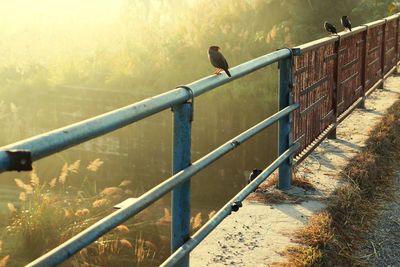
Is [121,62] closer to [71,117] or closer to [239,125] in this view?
[71,117]

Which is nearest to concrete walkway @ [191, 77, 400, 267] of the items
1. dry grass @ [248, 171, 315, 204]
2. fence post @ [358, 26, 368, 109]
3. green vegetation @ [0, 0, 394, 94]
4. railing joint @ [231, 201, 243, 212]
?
dry grass @ [248, 171, 315, 204]

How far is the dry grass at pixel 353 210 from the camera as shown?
443 centimetres

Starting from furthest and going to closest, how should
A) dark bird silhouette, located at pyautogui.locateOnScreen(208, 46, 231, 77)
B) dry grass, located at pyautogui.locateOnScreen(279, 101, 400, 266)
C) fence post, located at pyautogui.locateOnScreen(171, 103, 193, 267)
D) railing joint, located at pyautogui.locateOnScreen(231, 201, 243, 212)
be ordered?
dark bird silhouette, located at pyautogui.locateOnScreen(208, 46, 231, 77)
dry grass, located at pyautogui.locateOnScreen(279, 101, 400, 266)
railing joint, located at pyautogui.locateOnScreen(231, 201, 243, 212)
fence post, located at pyautogui.locateOnScreen(171, 103, 193, 267)

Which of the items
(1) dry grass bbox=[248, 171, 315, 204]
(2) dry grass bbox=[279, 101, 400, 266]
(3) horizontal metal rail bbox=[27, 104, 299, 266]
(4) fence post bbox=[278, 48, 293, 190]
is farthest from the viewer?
(1) dry grass bbox=[248, 171, 315, 204]

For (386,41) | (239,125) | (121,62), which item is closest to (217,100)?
(239,125)

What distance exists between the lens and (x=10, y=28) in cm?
2041

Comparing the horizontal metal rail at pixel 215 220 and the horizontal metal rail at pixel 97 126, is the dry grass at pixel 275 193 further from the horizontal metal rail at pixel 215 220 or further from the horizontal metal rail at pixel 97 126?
the horizontal metal rail at pixel 97 126

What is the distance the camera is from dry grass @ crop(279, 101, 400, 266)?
4.43m

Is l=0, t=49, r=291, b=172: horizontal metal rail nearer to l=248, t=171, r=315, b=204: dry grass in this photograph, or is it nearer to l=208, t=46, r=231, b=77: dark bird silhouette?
l=208, t=46, r=231, b=77: dark bird silhouette

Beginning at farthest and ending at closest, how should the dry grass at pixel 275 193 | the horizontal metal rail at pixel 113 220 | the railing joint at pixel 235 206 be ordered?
the dry grass at pixel 275 193
the railing joint at pixel 235 206
the horizontal metal rail at pixel 113 220

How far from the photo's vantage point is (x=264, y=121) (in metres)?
4.71

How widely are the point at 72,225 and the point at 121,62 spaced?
36.2ft

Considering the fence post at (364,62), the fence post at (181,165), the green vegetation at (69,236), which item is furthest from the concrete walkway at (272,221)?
the fence post at (364,62)

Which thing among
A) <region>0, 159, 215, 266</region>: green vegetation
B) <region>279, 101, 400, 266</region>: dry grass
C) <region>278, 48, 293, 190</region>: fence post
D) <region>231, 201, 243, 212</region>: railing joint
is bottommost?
<region>0, 159, 215, 266</region>: green vegetation
